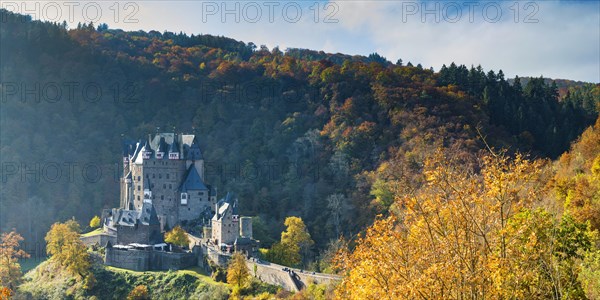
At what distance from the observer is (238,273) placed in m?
39.4

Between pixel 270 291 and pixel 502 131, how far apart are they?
105 ft

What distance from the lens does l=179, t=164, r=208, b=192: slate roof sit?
5228 cm

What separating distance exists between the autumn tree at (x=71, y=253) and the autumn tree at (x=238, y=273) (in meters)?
10.8

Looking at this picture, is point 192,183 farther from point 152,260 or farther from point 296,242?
point 296,242

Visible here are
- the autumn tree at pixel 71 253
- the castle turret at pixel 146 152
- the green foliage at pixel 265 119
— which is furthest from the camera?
the green foliage at pixel 265 119

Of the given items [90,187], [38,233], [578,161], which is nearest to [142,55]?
[90,187]

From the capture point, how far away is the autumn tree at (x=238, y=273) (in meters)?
39.4

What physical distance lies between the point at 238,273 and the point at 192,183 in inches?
581

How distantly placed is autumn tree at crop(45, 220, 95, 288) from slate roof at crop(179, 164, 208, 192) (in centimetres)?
925

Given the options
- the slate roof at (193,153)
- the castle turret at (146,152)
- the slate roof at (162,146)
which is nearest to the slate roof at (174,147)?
the slate roof at (162,146)

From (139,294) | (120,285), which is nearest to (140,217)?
(120,285)

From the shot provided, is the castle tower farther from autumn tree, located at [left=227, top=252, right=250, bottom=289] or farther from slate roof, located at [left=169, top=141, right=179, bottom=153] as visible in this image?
autumn tree, located at [left=227, top=252, right=250, bottom=289]

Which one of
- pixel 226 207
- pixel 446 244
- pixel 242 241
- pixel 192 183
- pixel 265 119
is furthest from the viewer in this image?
pixel 265 119

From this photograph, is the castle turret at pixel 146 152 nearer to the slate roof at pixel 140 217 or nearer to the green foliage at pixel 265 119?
the slate roof at pixel 140 217
